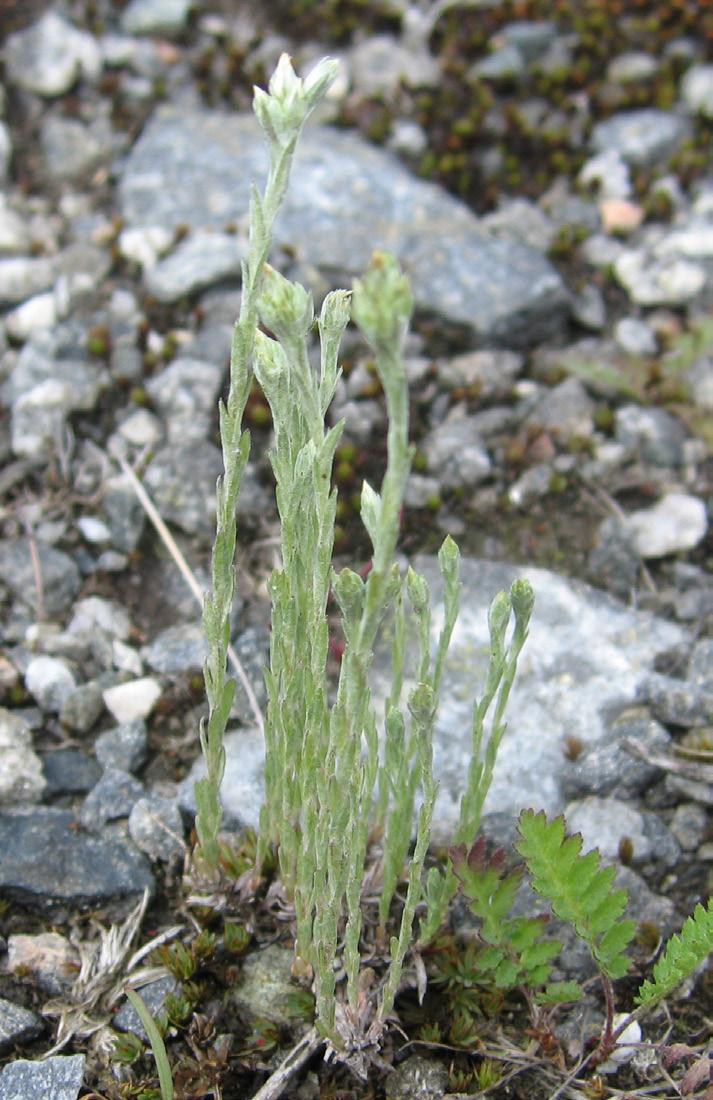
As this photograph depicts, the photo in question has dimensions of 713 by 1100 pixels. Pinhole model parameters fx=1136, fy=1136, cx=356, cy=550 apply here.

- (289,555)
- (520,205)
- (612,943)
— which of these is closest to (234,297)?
(520,205)

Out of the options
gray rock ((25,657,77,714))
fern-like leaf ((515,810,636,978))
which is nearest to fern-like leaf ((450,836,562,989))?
fern-like leaf ((515,810,636,978))

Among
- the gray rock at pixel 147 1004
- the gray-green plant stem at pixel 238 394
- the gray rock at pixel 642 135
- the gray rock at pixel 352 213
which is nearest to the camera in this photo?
the gray-green plant stem at pixel 238 394

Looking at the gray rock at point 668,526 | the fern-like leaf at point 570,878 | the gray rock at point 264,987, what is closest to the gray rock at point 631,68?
the gray rock at point 668,526

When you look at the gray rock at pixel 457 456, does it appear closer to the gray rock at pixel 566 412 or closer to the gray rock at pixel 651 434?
the gray rock at pixel 566 412

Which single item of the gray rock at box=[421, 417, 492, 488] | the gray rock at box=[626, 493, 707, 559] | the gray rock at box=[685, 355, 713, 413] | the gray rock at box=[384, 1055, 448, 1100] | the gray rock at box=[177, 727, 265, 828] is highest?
the gray rock at box=[685, 355, 713, 413]

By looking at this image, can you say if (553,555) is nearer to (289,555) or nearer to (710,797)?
(710,797)

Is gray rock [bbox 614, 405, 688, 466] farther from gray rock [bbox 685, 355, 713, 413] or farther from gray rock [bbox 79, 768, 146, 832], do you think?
gray rock [bbox 79, 768, 146, 832]
